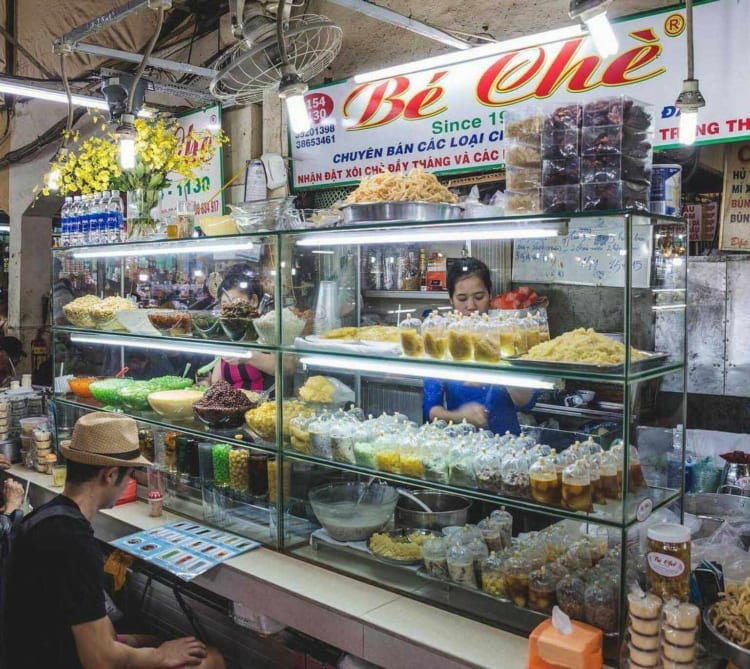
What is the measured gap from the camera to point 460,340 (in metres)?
2.55

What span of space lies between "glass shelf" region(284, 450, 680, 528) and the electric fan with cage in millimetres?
1740

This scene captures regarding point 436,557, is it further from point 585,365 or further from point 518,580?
point 585,365

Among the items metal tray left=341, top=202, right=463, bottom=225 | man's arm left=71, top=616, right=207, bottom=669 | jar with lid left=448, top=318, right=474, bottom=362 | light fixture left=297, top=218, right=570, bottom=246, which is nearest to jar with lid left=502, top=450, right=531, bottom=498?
jar with lid left=448, top=318, right=474, bottom=362

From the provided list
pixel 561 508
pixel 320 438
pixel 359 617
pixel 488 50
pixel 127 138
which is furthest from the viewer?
pixel 488 50

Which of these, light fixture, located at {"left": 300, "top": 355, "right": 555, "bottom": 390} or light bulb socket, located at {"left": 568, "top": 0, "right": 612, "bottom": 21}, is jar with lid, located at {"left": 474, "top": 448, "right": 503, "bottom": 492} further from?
light bulb socket, located at {"left": 568, "top": 0, "right": 612, "bottom": 21}

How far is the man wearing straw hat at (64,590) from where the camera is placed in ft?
8.24

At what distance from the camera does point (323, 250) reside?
10.6 ft

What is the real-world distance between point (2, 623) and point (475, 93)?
13.5 feet

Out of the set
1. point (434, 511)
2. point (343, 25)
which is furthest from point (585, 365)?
point (343, 25)

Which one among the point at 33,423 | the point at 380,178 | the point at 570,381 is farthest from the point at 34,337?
the point at 570,381

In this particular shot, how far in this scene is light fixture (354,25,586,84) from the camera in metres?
4.01

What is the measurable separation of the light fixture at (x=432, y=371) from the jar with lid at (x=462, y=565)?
607mm

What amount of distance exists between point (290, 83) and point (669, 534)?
208 centimetres

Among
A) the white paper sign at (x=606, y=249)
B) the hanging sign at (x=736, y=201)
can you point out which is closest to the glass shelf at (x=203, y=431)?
the white paper sign at (x=606, y=249)
